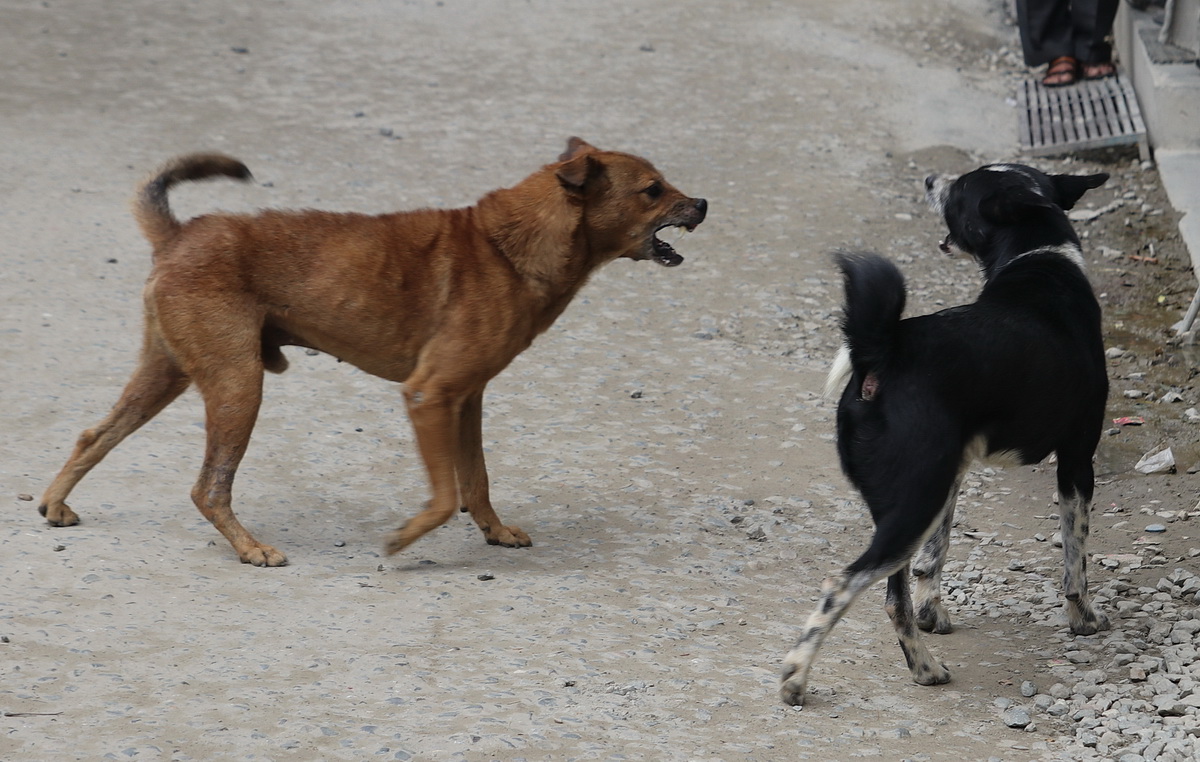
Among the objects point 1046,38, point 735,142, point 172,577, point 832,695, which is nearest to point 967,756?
point 832,695

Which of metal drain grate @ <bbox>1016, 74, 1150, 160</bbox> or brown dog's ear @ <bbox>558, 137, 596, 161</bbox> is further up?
brown dog's ear @ <bbox>558, 137, 596, 161</bbox>

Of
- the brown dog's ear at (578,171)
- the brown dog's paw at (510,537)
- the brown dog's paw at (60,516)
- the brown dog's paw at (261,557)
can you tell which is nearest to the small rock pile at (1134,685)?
the brown dog's paw at (510,537)

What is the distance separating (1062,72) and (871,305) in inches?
310

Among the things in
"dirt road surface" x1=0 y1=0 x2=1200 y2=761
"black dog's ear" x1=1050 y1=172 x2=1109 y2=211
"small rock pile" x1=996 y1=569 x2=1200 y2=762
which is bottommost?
"dirt road surface" x1=0 y1=0 x2=1200 y2=761

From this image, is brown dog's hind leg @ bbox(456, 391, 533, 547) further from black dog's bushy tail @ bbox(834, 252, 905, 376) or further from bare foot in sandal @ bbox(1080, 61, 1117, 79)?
bare foot in sandal @ bbox(1080, 61, 1117, 79)

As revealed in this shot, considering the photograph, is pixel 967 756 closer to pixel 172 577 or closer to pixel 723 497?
pixel 723 497

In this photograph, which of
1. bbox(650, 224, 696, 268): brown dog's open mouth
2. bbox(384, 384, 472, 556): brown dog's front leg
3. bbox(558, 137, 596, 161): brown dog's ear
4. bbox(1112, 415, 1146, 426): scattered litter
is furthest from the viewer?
bbox(1112, 415, 1146, 426): scattered litter

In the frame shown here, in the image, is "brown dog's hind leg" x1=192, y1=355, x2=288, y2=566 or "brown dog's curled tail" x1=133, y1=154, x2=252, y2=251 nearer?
"brown dog's hind leg" x1=192, y1=355, x2=288, y2=566

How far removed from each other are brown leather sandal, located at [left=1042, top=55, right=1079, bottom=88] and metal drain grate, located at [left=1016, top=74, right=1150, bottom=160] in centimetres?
5

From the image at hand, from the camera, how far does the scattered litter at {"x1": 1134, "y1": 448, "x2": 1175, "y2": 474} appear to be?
17.7 feet

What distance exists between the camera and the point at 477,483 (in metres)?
4.95

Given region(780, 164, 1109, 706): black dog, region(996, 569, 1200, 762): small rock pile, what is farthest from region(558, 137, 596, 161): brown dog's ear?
region(996, 569, 1200, 762): small rock pile

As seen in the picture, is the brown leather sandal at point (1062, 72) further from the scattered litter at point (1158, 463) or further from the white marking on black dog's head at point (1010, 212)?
the white marking on black dog's head at point (1010, 212)

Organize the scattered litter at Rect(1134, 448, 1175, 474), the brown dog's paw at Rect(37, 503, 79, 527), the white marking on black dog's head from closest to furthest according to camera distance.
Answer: the white marking on black dog's head, the brown dog's paw at Rect(37, 503, 79, 527), the scattered litter at Rect(1134, 448, 1175, 474)
